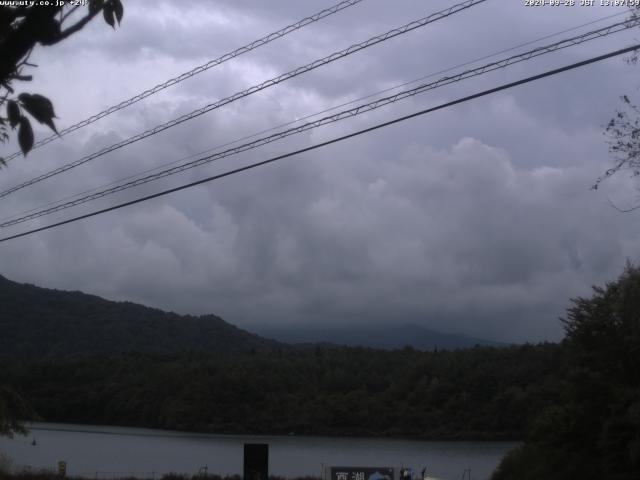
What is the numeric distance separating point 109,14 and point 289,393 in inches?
2045

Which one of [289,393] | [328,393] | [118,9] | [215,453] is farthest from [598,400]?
[289,393]

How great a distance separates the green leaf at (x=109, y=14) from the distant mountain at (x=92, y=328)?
59478mm

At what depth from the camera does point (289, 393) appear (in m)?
55.4

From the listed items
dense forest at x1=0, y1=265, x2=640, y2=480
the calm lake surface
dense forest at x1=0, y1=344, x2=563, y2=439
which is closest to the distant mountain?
dense forest at x1=0, y1=265, x2=640, y2=480

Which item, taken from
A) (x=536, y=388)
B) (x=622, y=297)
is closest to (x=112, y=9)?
(x=622, y=297)

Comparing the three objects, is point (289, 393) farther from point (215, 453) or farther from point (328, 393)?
point (215, 453)

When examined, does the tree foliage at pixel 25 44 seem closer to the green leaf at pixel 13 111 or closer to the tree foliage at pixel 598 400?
the green leaf at pixel 13 111

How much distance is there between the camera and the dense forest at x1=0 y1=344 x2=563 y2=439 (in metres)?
45.0

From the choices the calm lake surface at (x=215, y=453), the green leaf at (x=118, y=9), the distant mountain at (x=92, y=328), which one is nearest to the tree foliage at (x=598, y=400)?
the calm lake surface at (x=215, y=453)

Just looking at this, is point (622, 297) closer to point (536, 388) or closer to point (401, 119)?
point (401, 119)

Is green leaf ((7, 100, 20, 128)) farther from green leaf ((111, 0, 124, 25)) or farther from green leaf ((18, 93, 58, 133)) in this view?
green leaf ((111, 0, 124, 25))

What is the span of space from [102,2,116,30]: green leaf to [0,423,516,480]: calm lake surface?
35361 millimetres

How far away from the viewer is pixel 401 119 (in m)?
13.0

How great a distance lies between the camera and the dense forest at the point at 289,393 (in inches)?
1770
